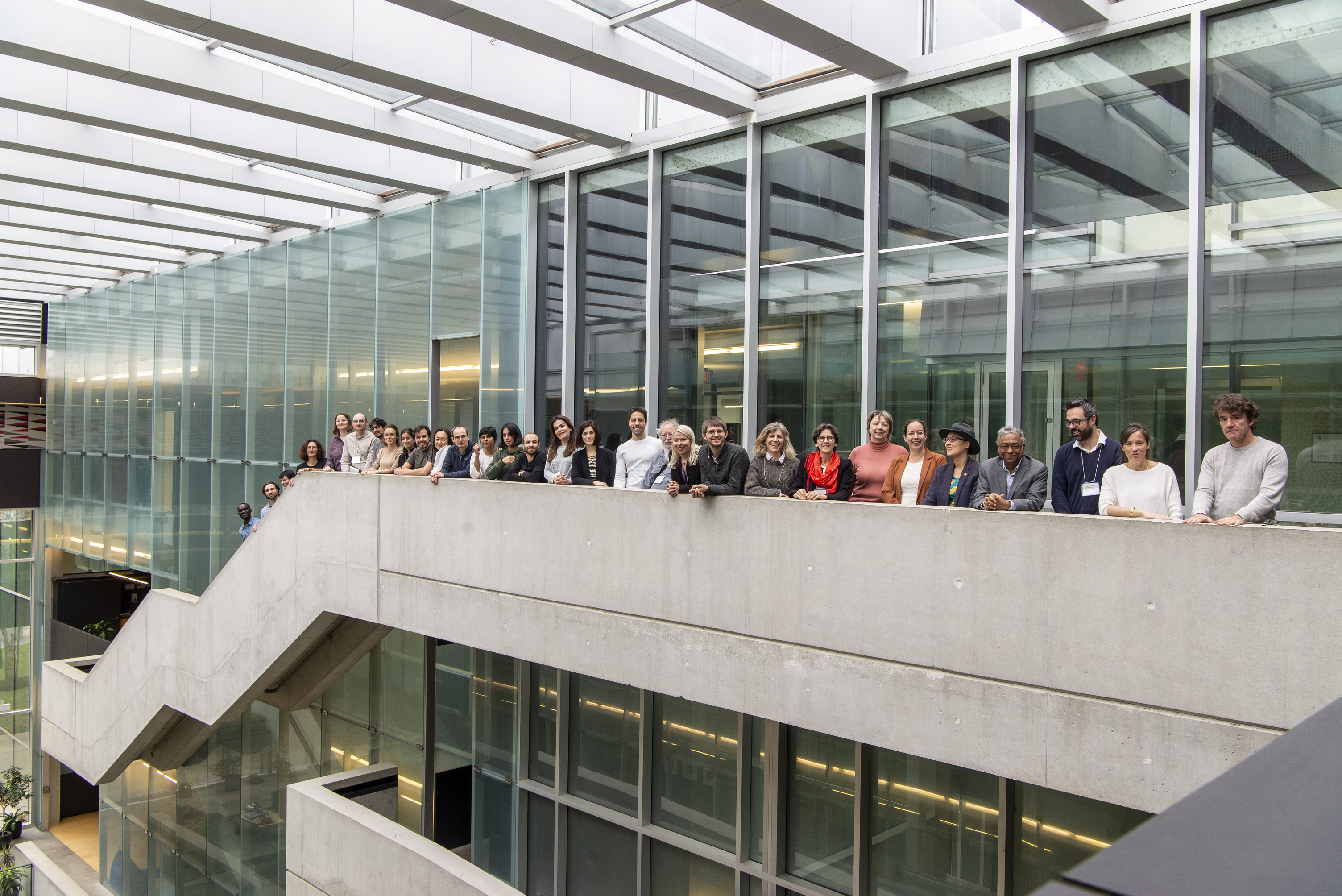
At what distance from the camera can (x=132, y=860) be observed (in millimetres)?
19172

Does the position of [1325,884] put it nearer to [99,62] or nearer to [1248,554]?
[1248,554]

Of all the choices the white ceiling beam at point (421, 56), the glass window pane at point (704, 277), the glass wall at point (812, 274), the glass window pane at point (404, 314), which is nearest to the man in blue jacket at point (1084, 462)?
the glass wall at point (812, 274)

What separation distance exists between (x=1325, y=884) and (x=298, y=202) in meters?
17.5

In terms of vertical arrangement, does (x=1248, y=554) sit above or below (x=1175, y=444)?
below

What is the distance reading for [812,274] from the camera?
10.2 metres

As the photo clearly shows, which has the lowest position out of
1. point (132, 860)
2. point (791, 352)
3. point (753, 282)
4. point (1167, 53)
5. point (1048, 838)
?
point (132, 860)

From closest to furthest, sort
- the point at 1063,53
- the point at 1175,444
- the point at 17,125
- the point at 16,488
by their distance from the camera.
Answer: the point at 1175,444
the point at 1063,53
the point at 17,125
the point at 16,488

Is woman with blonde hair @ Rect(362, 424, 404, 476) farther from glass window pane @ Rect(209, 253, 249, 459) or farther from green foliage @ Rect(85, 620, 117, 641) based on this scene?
green foliage @ Rect(85, 620, 117, 641)

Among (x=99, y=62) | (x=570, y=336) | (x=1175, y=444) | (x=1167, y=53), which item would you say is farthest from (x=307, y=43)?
(x=1175, y=444)

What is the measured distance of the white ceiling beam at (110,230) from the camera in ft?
53.1

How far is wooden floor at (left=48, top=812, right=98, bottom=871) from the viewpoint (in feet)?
A: 77.0

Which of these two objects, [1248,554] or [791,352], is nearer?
[1248,554]

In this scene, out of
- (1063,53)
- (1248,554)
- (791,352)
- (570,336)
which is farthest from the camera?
(570,336)

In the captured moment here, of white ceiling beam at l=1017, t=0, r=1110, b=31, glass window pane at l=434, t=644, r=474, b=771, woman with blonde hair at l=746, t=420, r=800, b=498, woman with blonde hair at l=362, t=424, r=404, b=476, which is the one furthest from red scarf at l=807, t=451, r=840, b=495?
glass window pane at l=434, t=644, r=474, b=771
